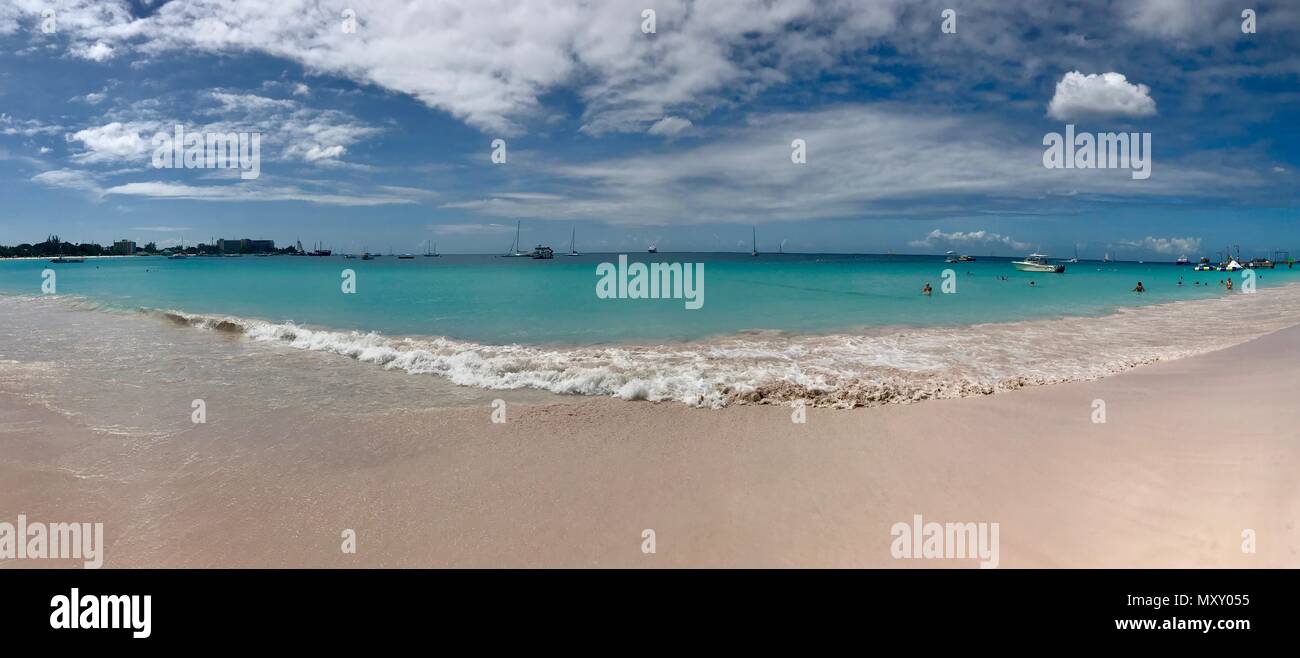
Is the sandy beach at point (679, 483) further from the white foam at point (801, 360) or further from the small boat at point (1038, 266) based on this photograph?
the small boat at point (1038, 266)

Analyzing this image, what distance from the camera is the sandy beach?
4895 millimetres

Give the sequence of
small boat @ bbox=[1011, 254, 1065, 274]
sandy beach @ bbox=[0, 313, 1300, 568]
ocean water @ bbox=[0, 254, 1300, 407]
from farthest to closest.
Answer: small boat @ bbox=[1011, 254, 1065, 274], ocean water @ bbox=[0, 254, 1300, 407], sandy beach @ bbox=[0, 313, 1300, 568]

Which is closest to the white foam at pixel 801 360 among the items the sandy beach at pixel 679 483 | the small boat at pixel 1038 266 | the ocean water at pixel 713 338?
the ocean water at pixel 713 338

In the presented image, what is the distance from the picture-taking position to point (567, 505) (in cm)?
Answer: 581

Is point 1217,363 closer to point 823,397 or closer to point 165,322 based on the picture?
point 823,397

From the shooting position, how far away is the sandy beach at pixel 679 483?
4895 mm

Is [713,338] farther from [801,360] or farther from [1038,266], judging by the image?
[1038,266]

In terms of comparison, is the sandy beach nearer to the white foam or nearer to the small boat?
the white foam

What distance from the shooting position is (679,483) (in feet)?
20.7

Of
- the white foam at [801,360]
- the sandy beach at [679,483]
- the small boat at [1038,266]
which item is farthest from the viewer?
the small boat at [1038,266]

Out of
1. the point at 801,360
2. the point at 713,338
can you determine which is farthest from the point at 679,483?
the point at 713,338

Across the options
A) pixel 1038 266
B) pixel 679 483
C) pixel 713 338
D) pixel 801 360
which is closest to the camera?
pixel 679 483

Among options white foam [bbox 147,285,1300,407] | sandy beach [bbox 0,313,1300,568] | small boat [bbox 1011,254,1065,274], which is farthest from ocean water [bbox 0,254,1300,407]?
small boat [bbox 1011,254,1065,274]
